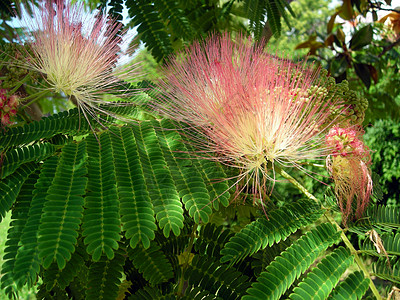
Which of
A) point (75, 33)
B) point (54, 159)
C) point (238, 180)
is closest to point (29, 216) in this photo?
point (54, 159)

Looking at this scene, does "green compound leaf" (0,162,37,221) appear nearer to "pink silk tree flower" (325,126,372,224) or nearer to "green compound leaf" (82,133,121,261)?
"green compound leaf" (82,133,121,261)

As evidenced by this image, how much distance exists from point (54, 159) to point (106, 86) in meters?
0.64

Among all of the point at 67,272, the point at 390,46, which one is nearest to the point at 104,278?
the point at 67,272

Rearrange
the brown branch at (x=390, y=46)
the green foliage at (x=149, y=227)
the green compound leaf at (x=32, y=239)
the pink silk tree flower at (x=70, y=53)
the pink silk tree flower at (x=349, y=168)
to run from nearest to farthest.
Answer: the green compound leaf at (x=32, y=239), the green foliage at (x=149, y=227), the pink silk tree flower at (x=349, y=168), the pink silk tree flower at (x=70, y=53), the brown branch at (x=390, y=46)

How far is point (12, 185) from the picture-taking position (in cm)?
138

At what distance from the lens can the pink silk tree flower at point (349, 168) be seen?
156cm

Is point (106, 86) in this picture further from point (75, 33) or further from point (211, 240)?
point (211, 240)

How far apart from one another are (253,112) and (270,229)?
0.48 meters

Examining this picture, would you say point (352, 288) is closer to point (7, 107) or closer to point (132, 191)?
point (132, 191)

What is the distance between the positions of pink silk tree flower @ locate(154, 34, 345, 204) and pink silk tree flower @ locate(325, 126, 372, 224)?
0.24 feet

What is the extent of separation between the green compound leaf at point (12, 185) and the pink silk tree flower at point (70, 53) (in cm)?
47

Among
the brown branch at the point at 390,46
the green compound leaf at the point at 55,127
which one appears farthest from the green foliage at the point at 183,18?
the brown branch at the point at 390,46

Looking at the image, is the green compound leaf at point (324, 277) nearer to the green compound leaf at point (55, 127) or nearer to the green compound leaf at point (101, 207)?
the green compound leaf at point (101, 207)

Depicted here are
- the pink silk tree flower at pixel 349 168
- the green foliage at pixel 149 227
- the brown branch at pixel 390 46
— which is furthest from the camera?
the brown branch at pixel 390 46
